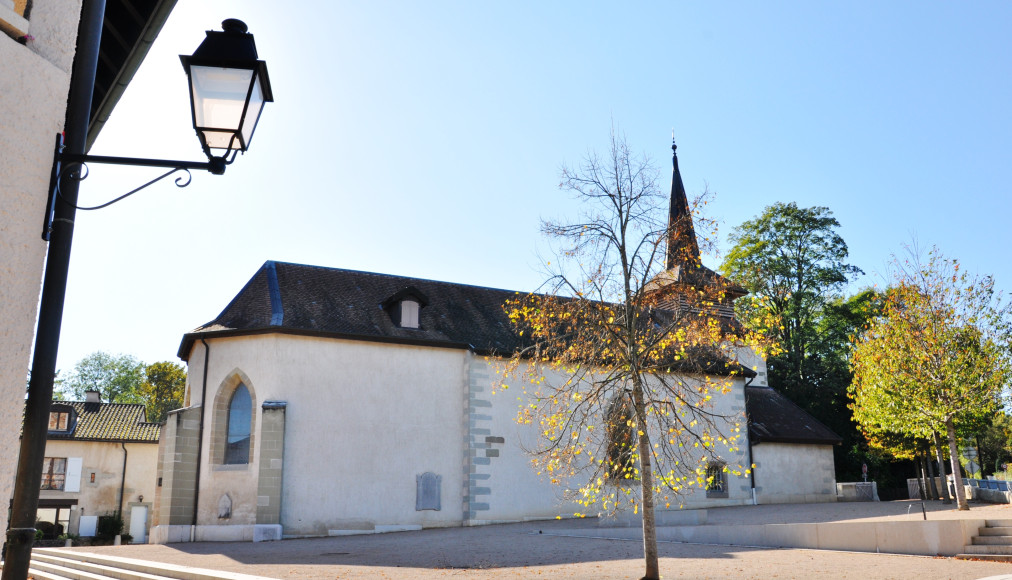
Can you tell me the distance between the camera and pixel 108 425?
1517 inches

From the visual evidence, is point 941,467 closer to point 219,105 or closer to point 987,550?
point 987,550

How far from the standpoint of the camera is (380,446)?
22453 mm

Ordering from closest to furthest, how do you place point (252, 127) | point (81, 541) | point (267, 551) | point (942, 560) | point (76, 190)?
point (76, 190)
point (252, 127)
point (942, 560)
point (267, 551)
point (81, 541)

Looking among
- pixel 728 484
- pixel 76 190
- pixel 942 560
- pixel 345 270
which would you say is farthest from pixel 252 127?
pixel 728 484

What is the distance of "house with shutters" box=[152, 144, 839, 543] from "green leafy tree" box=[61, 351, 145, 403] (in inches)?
1962

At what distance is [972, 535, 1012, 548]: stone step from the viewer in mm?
14242

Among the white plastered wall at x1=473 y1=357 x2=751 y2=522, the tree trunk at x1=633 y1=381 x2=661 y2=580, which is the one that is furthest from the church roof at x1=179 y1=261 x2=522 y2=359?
the tree trunk at x1=633 y1=381 x2=661 y2=580

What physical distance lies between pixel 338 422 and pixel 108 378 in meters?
56.5

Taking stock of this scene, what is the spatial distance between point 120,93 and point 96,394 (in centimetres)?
4247

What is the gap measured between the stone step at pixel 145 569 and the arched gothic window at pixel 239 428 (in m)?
5.48

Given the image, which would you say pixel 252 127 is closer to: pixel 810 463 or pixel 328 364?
pixel 328 364

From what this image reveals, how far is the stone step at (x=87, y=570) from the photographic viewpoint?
40.4 feet

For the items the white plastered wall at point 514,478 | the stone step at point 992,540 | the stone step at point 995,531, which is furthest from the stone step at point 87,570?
the stone step at point 995,531

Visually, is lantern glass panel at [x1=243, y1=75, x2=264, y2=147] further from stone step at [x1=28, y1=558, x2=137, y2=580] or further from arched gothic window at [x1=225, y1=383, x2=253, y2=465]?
arched gothic window at [x1=225, y1=383, x2=253, y2=465]
